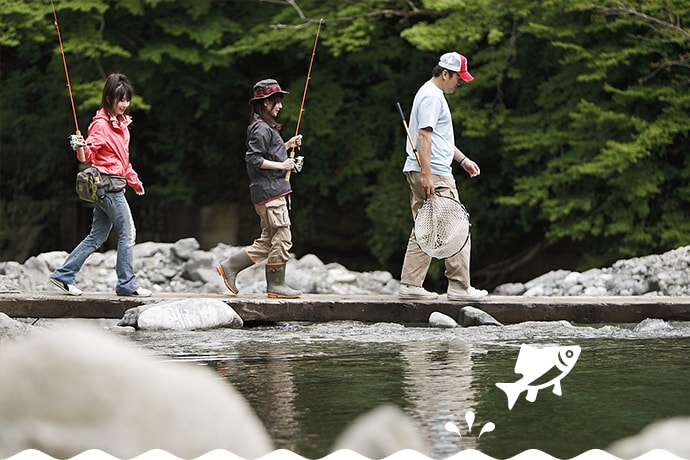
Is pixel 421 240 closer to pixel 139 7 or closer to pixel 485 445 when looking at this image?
pixel 485 445

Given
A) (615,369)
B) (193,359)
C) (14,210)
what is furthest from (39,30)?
(615,369)

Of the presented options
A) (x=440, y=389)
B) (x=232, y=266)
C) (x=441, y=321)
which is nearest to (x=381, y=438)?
(x=440, y=389)

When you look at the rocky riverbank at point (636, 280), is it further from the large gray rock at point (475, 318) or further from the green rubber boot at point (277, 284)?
the green rubber boot at point (277, 284)

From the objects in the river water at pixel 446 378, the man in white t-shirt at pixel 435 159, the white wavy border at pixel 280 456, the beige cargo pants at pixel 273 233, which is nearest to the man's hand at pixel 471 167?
the man in white t-shirt at pixel 435 159

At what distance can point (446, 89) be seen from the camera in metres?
8.36

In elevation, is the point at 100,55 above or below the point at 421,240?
above

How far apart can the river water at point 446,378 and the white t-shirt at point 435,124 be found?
48.2 inches

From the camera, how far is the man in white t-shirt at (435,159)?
26.9ft

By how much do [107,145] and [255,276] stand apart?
264 inches

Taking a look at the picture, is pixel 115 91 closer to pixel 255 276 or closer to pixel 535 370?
pixel 535 370

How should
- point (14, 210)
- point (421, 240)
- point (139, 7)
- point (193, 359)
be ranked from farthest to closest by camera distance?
point (14, 210) → point (139, 7) → point (421, 240) → point (193, 359)

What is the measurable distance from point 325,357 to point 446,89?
2715 millimetres

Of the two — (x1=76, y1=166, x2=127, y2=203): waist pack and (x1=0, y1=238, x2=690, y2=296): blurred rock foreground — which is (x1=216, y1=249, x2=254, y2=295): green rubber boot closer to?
(x1=76, y1=166, x2=127, y2=203): waist pack

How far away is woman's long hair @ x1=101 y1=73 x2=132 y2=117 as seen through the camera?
27.1ft
